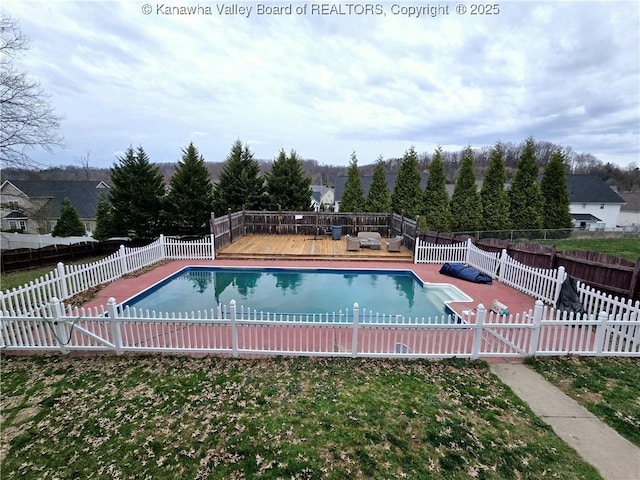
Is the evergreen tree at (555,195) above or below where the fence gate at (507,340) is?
above

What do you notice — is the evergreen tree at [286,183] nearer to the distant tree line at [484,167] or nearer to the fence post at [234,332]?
the fence post at [234,332]

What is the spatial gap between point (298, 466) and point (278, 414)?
2.68 feet

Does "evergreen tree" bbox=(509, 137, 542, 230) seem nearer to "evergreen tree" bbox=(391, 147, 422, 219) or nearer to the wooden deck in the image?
"evergreen tree" bbox=(391, 147, 422, 219)

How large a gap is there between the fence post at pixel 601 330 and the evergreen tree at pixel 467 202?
1530cm

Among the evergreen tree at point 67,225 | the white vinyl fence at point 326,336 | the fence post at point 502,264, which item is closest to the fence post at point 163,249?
the white vinyl fence at point 326,336

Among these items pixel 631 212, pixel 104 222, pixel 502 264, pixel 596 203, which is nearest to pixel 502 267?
pixel 502 264

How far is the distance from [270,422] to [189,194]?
14.9 meters

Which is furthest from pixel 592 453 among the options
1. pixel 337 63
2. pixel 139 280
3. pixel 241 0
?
pixel 337 63

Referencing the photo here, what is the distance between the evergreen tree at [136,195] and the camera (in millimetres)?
16000

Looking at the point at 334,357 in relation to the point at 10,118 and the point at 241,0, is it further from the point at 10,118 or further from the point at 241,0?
the point at 10,118

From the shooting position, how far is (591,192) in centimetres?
3155

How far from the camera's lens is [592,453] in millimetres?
3172

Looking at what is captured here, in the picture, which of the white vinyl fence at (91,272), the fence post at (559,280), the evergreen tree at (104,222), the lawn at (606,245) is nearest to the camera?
the white vinyl fence at (91,272)

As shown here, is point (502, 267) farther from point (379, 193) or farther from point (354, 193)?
point (354, 193)
